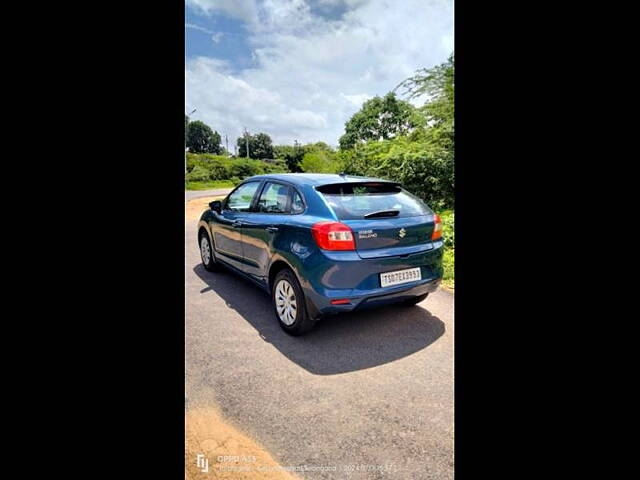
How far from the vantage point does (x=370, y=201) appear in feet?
9.75

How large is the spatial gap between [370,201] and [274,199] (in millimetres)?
974

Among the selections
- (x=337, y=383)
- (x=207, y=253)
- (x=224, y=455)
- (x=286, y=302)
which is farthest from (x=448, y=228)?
(x=224, y=455)

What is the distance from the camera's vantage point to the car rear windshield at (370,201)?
2842 millimetres

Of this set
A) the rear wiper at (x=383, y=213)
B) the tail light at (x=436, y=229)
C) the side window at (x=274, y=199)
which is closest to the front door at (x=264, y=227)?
the side window at (x=274, y=199)

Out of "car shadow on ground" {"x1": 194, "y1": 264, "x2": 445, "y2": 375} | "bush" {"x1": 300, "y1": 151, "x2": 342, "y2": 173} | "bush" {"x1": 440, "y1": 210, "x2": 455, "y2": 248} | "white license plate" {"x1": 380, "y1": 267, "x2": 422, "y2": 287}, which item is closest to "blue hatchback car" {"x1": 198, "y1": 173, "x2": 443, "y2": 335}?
"white license plate" {"x1": 380, "y1": 267, "x2": 422, "y2": 287}

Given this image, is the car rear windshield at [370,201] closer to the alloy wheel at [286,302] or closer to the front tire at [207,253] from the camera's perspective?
the alloy wheel at [286,302]

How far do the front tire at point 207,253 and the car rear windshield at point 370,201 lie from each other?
216 cm

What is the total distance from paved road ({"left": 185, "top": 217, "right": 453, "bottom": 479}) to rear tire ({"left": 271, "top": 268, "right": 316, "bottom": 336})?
10cm

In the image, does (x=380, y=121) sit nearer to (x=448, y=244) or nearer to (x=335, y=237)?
(x=448, y=244)
